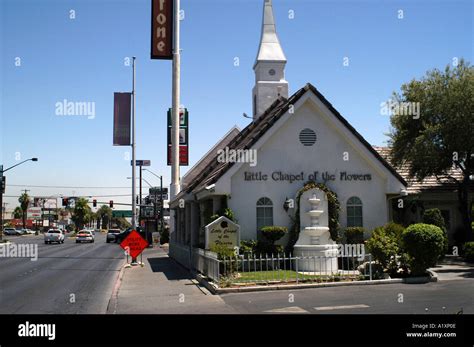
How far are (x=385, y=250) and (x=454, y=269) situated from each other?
4.88 m

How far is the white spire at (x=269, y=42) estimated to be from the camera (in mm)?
30203

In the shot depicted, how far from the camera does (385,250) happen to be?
16.5 meters

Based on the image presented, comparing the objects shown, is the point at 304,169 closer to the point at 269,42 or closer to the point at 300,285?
the point at 300,285

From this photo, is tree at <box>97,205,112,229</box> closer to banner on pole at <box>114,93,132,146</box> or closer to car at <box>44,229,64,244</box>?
car at <box>44,229,64,244</box>

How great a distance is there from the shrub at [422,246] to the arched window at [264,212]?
19.0 feet

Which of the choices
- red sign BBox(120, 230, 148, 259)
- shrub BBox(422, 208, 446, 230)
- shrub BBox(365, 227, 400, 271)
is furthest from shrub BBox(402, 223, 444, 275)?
red sign BBox(120, 230, 148, 259)

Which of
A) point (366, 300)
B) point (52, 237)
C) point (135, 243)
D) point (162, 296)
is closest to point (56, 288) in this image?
point (162, 296)

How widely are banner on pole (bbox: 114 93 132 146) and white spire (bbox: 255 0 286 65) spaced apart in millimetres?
9426

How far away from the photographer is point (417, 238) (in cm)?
1617

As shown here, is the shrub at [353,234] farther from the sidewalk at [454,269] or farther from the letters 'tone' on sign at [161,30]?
the letters 'tone' on sign at [161,30]

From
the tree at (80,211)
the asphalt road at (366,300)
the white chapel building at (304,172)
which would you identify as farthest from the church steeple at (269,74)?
the tree at (80,211)

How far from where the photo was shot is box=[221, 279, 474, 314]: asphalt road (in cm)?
1148
